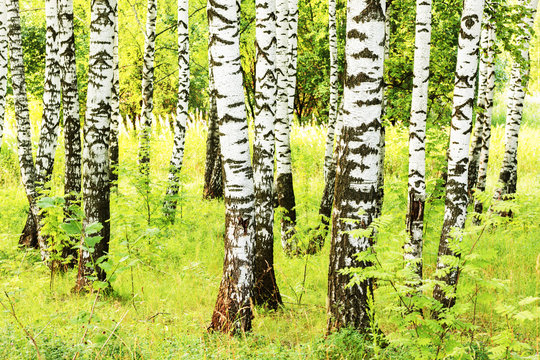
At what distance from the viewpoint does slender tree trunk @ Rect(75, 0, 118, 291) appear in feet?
19.9

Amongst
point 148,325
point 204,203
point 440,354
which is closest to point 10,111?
point 204,203

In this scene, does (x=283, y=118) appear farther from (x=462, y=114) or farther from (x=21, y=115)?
(x=21, y=115)

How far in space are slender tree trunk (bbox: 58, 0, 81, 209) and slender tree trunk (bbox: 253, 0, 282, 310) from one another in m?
2.94

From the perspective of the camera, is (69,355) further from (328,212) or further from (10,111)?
(10,111)

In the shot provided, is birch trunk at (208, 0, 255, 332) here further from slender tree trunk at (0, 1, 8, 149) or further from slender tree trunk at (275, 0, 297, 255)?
slender tree trunk at (0, 1, 8, 149)

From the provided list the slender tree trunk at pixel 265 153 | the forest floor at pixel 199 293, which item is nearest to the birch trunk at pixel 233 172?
the forest floor at pixel 199 293

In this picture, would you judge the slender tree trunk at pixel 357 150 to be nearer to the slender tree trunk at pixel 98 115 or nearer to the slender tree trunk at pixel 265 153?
the slender tree trunk at pixel 265 153

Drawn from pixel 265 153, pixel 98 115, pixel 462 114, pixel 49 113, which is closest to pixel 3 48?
pixel 49 113

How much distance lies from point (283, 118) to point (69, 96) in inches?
134

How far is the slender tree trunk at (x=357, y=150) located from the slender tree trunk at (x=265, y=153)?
1586 millimetres

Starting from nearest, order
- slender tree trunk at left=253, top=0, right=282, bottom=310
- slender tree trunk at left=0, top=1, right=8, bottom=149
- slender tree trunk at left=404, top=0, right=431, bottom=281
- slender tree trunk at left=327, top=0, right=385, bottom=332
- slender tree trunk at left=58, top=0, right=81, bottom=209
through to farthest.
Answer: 1. slender tree trunk at left=327, top=0, right=385, bottom=332
2. slender tree trunk at left=253, top=0, right=282, bottom=310
3. slender tree trunk at left=404, top=0, right=431, bottom=281
4. slender tree trunk at left=58, top=0, right=81, bottom=209
5. slender tree trunk at left=0, top=1, right=8, bottom=149

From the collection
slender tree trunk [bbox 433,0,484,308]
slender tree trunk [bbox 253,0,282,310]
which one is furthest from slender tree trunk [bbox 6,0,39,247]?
slender tree trunk [bbox 433,0,484,308]

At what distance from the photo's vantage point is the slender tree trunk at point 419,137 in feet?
19.9

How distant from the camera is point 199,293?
672 cm
